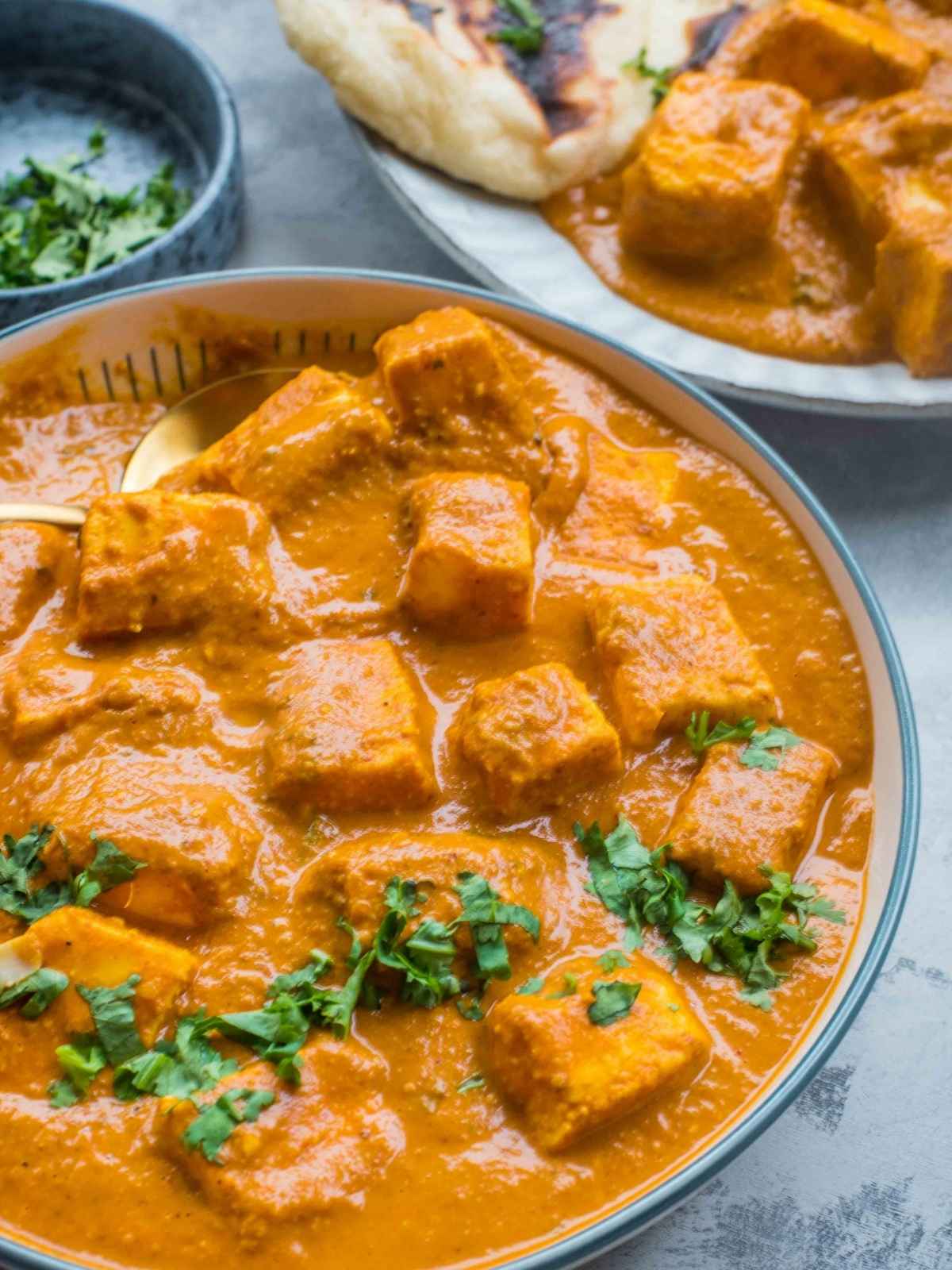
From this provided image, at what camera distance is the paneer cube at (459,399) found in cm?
342

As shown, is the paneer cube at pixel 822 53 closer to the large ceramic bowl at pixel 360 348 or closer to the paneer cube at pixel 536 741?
the large ceramic bowl at pixel 360 348

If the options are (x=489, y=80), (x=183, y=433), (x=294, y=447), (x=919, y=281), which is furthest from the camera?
(x=489, y=80)

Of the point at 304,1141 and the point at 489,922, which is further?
the point at 489,922

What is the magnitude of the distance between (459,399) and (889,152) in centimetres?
167

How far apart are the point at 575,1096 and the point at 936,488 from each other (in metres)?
2.39

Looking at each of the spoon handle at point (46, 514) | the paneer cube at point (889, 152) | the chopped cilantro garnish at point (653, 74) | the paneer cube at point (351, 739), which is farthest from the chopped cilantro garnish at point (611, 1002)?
the chopped cilantro garnish at point (653, 74)

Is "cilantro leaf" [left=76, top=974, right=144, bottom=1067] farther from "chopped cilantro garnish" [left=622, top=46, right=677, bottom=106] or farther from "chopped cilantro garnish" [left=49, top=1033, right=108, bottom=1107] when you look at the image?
"chopped cilantro garnish" [left=622, top=46, right=677, bottom=106]

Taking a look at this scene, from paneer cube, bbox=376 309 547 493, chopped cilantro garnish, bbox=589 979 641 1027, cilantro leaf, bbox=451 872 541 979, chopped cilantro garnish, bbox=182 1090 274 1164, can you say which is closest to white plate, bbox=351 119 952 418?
paneer cube, bbox=376 309 547 493

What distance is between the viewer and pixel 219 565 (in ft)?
10.6

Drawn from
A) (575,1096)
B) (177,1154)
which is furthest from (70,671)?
(575,1096)

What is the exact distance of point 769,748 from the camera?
3098mm

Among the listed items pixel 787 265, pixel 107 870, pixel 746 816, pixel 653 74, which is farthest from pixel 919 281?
pixel 107 870

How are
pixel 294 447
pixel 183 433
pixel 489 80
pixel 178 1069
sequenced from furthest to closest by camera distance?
pixel 489 80 → pixel 183 433 → pixel 294 447 → pixel 178 1069

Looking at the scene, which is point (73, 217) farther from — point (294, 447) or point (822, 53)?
point (822, 53)
